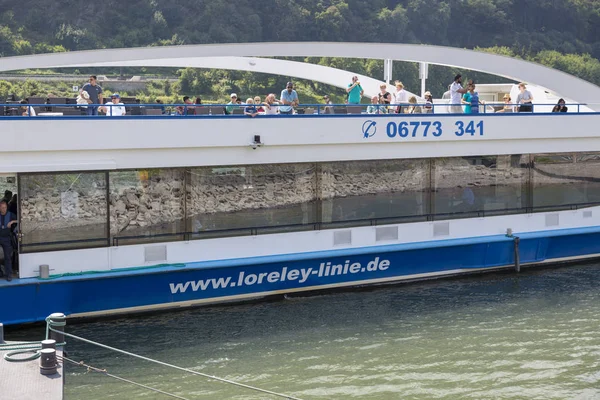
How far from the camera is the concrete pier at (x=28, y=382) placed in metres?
6.84

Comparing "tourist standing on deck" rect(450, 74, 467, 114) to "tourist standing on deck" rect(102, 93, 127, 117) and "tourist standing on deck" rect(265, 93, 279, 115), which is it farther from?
"tourist standing on deck" rect(102, 93, 127, 117)

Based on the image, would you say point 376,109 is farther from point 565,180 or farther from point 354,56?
point 565,180

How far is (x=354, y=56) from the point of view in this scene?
1533 centimetres

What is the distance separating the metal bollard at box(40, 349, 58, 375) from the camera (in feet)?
23.6

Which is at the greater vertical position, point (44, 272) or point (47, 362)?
point (44, 272)

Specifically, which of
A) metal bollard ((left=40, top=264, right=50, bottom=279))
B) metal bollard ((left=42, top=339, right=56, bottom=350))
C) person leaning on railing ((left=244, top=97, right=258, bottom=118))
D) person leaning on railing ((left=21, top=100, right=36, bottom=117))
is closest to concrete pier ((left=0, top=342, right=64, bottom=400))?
metal bollard ((left=42, top=339, right=56, bottom=350))

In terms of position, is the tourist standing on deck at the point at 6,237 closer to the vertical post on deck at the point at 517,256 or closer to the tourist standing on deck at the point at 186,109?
the tourist standing on deck at the point at 186,109

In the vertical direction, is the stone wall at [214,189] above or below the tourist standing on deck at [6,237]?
above

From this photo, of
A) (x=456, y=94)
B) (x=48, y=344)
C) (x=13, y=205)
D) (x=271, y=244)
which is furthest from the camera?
(x=456, y=94)

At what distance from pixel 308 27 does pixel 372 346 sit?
185 feet

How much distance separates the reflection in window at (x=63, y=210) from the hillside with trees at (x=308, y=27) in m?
36.2

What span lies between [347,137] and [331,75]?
5926 millimetres

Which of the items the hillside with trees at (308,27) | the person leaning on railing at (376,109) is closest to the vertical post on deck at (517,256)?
the person leaning on railing at (376,109)

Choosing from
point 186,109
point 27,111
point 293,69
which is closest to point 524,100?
point 293,69
